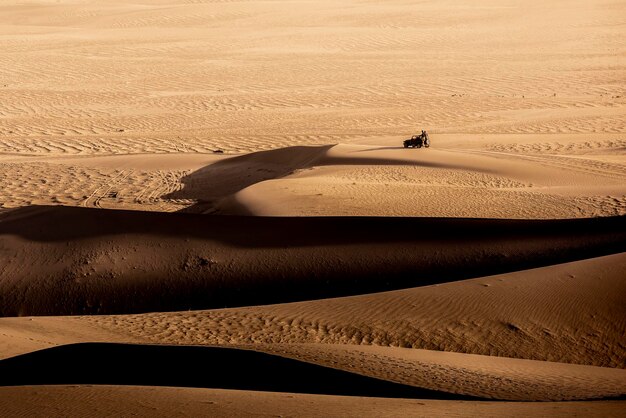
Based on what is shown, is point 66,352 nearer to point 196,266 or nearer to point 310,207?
point 196,266

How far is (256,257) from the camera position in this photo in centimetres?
757

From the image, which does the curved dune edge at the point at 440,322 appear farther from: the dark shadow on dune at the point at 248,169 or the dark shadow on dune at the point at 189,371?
the dark shadow on dune at the point at 248,169

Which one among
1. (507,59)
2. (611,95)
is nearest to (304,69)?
(507,59)

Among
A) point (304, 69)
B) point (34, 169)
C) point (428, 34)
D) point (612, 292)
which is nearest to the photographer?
point (612, 292)

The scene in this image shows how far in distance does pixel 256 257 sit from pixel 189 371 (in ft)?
10.3

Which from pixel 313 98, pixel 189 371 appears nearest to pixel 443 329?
pixel 189 371

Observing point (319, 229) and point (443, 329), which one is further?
point (319, 229)

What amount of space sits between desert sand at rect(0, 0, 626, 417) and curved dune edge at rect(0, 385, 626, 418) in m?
0.02

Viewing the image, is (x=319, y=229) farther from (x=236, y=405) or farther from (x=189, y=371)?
(x=236, y=405)

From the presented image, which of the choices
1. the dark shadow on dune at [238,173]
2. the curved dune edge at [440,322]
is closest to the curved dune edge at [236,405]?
the curved dune edge at [440,322]

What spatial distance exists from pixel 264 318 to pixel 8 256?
3.29 metres

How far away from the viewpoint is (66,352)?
190 inches

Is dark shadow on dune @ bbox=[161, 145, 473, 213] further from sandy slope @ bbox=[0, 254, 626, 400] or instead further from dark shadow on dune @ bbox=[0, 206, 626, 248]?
sandy slope @ bbox=[0, 254, 626, 400]

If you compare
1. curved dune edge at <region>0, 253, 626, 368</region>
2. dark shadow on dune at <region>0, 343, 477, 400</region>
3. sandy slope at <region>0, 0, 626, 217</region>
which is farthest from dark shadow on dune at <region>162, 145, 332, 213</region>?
dark shadow on dune at <region>0, 343, 477, 400</region>
